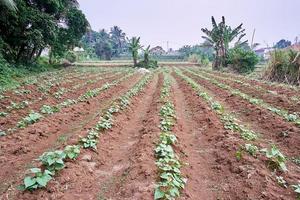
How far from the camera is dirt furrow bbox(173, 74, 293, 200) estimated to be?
14.6ft

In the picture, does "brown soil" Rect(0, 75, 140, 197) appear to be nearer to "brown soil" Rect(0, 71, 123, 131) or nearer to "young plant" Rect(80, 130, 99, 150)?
"young plant" Rect(80, 130, 99, 150)

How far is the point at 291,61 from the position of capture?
19469 millimetres

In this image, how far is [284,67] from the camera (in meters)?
20.1

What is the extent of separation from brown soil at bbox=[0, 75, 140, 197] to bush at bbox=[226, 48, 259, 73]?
83.4ft

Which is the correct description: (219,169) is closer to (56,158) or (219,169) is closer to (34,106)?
(56,158)

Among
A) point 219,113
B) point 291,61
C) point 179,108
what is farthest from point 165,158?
point 291,61

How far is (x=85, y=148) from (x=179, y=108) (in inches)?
219

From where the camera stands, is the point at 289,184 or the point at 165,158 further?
the point at 165,158

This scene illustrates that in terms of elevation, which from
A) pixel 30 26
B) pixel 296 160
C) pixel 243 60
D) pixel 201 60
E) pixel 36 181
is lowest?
pixel 201 60

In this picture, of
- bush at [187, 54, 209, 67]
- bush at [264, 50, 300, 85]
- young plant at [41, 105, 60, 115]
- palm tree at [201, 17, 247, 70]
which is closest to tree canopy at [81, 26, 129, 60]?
bush at [187, 54, 209, 67]

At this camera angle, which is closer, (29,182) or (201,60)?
(29,182)

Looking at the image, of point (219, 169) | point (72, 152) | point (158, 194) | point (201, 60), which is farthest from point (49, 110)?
point (201, 60)

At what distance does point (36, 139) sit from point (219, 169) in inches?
161

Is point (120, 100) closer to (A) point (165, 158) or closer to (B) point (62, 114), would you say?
(B) point (62, 114)
